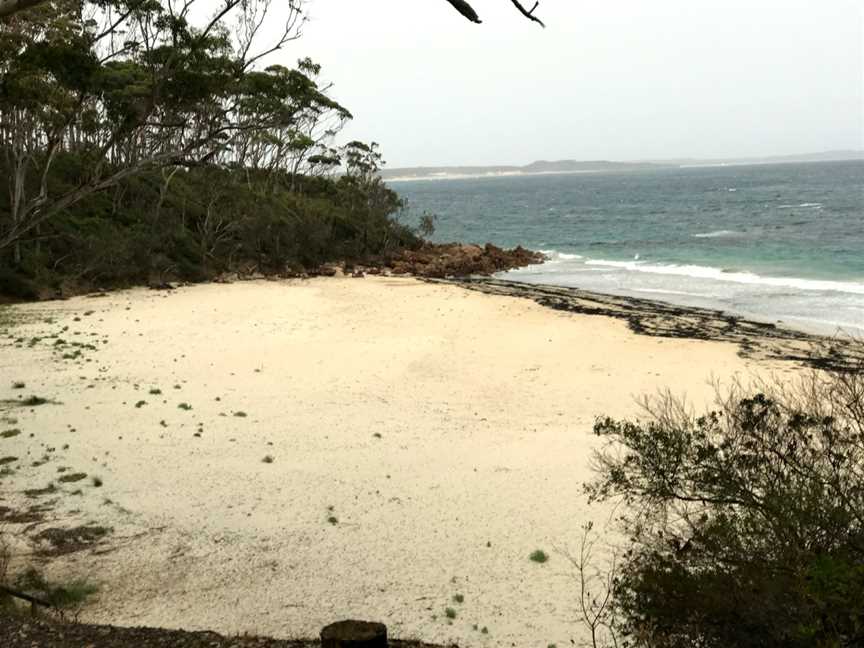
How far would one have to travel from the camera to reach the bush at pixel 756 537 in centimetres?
342

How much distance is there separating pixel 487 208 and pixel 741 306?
252 feet

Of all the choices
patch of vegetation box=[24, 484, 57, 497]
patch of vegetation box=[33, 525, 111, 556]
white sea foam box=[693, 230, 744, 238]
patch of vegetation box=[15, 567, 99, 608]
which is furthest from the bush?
white sea foam box=[693, 230, 744, 238]

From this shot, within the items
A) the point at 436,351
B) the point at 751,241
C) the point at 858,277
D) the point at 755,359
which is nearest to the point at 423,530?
the point at 436,351

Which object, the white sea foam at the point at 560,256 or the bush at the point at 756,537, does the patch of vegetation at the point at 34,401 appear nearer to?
the bush at the point at 756,537

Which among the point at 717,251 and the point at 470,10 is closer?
the point at 470,10

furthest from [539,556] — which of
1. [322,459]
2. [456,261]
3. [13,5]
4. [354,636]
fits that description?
[456,261]

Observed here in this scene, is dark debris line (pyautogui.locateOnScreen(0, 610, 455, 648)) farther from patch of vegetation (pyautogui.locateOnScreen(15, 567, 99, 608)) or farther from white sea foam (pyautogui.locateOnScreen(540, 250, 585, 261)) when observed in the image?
white sea foam (pyautogui.locateOnScreen(540, 250, 585, 261))

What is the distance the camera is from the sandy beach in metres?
6.36

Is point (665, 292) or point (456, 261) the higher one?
point (456, 261)

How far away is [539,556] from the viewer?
709 cm

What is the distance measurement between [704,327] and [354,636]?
18.7 m

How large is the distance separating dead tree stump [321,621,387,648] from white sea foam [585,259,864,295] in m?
26.8

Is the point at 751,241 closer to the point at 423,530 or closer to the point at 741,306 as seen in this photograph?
the point at 741,306

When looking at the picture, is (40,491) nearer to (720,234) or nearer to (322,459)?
(322,459)
